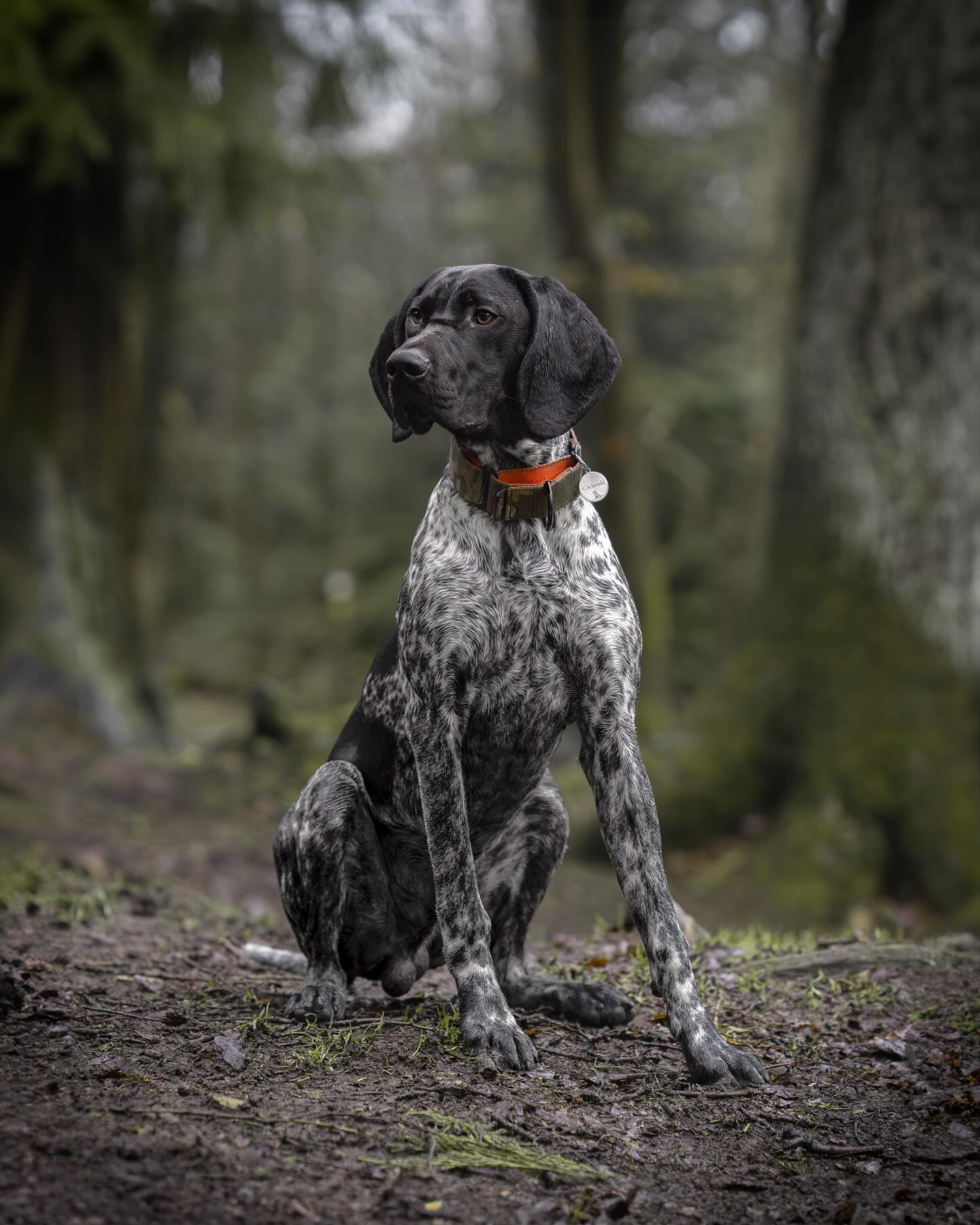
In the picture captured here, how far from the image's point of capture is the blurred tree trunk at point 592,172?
10250 millimetres

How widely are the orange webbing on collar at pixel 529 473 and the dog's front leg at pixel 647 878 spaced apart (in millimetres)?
702

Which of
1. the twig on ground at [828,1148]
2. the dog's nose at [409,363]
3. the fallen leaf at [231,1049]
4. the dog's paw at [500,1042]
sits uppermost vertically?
the dog's nose at [409,363]

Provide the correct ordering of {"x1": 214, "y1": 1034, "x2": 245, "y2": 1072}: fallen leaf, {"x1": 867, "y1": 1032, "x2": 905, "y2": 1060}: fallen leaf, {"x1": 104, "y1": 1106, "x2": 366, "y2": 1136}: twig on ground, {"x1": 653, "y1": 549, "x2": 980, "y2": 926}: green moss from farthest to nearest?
1. {"x1": 653, "y1": 549, "x2": 980, "y2": 926}: green moss
2. {"x1": 867, "y1": 1032, "x2": 905, "y2": 1060}: fallen leaf
3. {"x1": 214, "y1": 1034, "x2": 245, "y2": 1072}: fallen leaf
4. {"x1": 104, "y1": 1106, "x2": 366, "y2": 1136}: twig on ground

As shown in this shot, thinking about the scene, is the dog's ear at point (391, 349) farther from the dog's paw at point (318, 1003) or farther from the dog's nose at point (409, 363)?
the dog's paw at point (318, 1003)

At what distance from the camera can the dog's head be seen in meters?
3.37

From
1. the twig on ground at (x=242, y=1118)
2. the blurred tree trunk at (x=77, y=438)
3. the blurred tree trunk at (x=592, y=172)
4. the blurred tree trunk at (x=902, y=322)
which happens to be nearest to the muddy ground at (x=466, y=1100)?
the twig on ground at (x=242, y=1118)

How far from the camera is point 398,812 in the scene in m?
3.78

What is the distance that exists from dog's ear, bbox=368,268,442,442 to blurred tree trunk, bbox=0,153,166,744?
246 inches

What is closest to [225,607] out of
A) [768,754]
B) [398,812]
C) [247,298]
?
[247,298]

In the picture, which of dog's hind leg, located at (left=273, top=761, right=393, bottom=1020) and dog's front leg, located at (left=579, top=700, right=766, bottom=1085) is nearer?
dog's front leg, located at (left=579, top=700, right=766, bottom=1085)

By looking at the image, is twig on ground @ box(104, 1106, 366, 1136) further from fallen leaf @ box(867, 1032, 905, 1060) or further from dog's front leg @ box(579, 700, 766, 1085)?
fallen leaf @ box(867, 1032, 905, 1060)

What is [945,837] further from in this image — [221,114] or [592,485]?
[221,114]

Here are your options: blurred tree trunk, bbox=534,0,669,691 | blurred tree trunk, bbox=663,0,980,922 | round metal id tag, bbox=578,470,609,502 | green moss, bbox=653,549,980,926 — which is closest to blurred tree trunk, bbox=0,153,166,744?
blurred tree trunk, bbox=534,0,669,691

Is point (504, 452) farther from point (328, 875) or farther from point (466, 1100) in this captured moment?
point (466, 1100)
